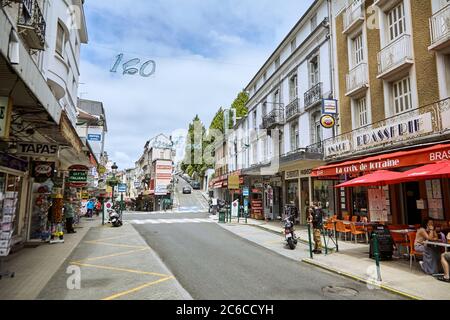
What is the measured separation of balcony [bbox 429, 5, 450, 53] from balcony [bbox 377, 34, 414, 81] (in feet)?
3.28

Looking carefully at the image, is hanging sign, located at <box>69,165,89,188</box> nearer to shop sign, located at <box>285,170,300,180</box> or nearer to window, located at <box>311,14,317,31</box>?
shop sign, located at <box>285,170,300,180</box>

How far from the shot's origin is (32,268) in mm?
8406

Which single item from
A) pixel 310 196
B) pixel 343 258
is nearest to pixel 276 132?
pixel 310 196

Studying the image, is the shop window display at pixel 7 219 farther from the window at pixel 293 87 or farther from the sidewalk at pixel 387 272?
the window at pixel 293 87

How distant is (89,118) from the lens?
3372 cm

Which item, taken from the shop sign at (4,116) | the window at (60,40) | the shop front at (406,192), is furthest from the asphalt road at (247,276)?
the window at (60,40)

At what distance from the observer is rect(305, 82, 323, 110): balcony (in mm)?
17891

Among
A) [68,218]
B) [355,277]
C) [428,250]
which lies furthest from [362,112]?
[68,218]

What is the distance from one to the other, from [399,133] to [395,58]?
10.1 ft

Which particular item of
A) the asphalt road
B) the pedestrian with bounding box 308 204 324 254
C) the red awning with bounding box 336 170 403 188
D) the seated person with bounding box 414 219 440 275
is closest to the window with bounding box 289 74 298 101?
the pedestrian with bounding box 308 204 324 254

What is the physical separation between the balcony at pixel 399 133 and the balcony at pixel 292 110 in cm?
525

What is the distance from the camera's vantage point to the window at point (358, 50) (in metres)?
15.0

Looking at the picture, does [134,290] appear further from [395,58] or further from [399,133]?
[395,58]
